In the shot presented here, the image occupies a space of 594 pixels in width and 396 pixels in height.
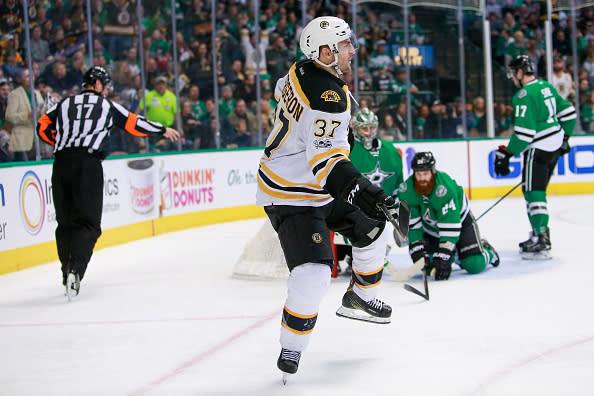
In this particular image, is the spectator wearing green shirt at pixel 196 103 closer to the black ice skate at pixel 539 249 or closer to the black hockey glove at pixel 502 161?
the black hockey glove at pixel 502 161

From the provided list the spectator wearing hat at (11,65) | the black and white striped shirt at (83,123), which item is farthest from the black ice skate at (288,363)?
the spectator wearing hat at (11,65)

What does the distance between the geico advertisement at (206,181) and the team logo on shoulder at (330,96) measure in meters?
5.27

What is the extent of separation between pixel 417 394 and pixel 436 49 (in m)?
9.00

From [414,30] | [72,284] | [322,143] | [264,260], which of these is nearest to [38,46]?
[72,284]

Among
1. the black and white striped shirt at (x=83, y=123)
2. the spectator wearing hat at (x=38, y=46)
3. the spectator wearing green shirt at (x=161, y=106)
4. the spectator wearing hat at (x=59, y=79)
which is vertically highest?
the spectator wearing hat at (x=38, y=46)

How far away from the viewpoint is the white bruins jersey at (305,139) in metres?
2.53

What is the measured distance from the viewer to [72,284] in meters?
4.41

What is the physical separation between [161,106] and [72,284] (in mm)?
4317

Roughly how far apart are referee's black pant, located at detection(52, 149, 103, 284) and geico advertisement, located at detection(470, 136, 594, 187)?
6321mm

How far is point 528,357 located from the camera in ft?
9.48

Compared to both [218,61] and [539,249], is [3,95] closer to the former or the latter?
[218,61]

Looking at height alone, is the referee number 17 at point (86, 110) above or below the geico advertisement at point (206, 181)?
above

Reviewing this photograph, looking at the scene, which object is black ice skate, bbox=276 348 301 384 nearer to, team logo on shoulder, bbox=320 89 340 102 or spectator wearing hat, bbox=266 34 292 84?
team logo on shoulder, bbox=320 89 340 102

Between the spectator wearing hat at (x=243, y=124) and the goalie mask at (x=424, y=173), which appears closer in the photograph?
the goalie mask at (x=424, y=173)
